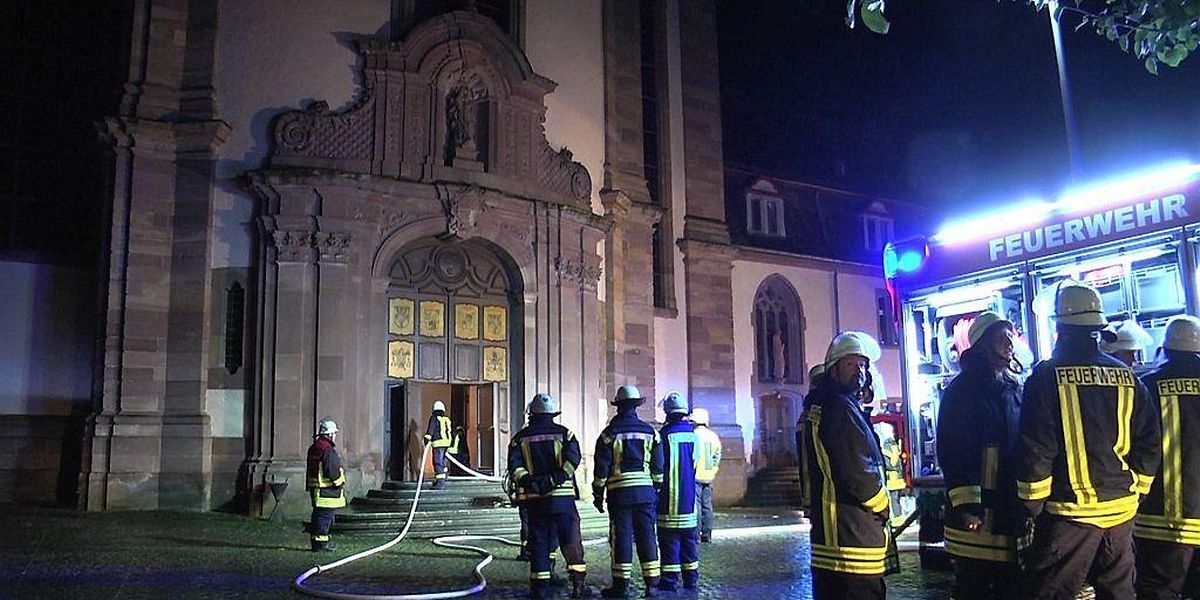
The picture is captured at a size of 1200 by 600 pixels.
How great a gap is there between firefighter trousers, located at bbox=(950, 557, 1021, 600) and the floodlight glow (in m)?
4.03

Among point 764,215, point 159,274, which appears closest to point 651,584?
point 159,274

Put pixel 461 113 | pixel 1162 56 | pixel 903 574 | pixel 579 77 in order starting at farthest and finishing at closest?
pixel 579 77 → pixel 461 113 → pixel 903 574 → pixel 1162 56

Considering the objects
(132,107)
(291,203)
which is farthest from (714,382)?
(132,107)

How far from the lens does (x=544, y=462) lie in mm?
9391

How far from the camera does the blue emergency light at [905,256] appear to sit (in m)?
10.2

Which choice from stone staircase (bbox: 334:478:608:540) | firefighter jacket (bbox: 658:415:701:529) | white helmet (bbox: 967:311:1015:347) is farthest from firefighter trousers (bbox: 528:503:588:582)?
stone staircase (bbox: 334:478:608:540)

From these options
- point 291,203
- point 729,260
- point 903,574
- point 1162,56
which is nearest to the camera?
point 1162,56

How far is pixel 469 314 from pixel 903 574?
1192 centimetres

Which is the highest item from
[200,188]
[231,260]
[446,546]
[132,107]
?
[132,107]

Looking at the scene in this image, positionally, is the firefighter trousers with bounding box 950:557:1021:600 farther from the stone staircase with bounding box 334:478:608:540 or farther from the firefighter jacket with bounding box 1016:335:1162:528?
the stone staircase with bounding box 334:478:608:540

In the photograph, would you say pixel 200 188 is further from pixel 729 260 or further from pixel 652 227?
pixel 729 260

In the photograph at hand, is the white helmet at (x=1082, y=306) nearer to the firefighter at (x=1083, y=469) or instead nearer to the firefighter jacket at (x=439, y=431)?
the firefighter at (x=1083, y=469)

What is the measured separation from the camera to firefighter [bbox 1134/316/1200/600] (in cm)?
629

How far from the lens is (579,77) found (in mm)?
22000
